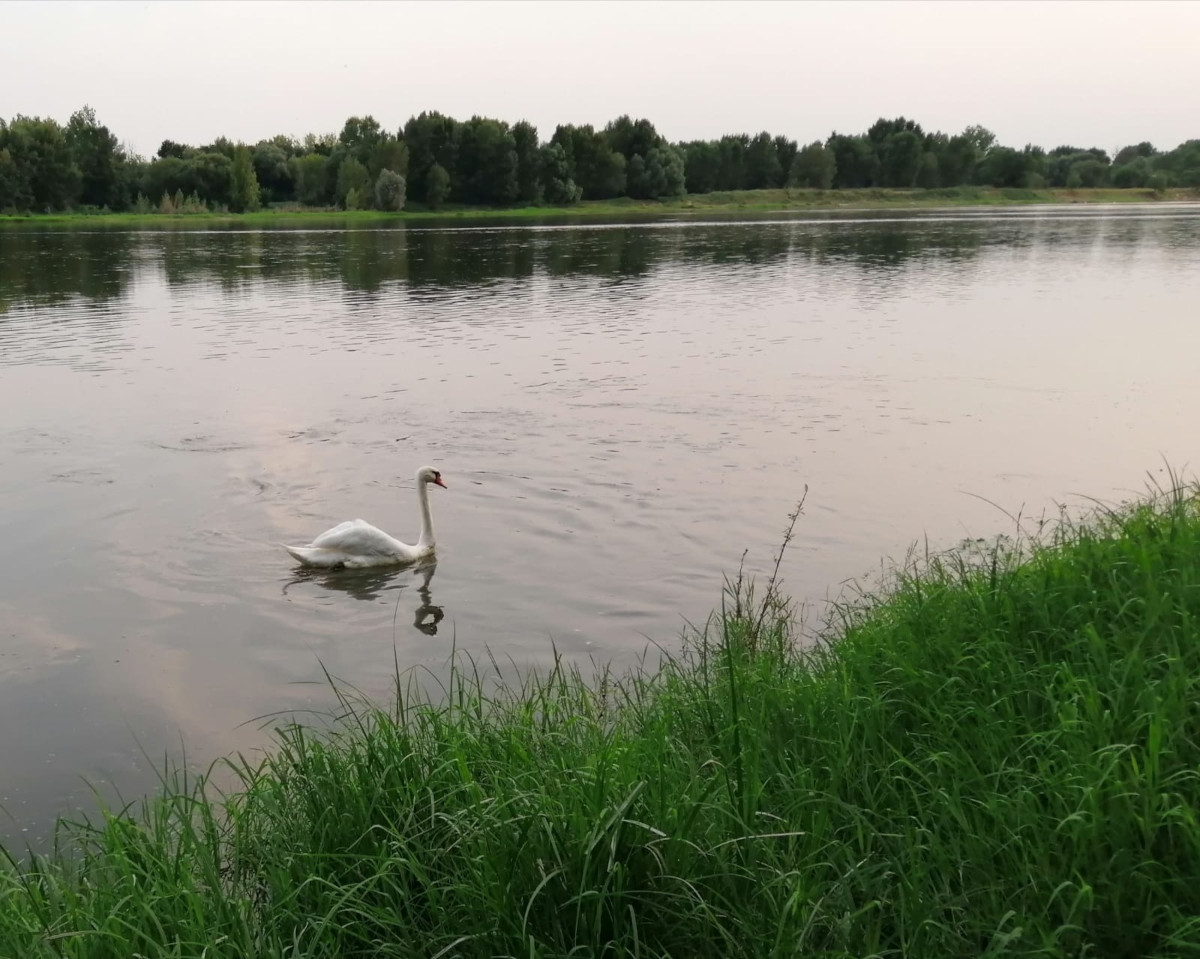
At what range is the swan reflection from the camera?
9031 mm

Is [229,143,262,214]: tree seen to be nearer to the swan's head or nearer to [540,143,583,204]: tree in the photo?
[540,143,583,204]: tree

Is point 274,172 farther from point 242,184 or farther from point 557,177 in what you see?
point 557,177

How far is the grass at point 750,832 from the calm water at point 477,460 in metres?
2.32

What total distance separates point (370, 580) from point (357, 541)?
0.36 m

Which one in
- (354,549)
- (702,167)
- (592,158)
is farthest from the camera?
(702,167)

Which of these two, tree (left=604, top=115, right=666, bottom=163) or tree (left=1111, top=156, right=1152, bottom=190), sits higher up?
tree (left=604, top=115, right=666, bottom=163)

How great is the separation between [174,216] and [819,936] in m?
94.9

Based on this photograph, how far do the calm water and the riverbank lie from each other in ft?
209

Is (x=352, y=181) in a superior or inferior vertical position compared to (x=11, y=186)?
superior

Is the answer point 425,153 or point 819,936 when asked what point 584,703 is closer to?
point 819,936

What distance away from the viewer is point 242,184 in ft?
316

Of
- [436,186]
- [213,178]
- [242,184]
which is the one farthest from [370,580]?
[436,186]

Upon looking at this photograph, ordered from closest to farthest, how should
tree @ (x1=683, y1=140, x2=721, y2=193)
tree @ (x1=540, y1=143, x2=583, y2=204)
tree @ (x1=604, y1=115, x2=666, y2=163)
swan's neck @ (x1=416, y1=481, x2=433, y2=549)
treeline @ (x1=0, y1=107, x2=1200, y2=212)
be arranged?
swan's neck @ (x1=416, y1=481, x2=433, y2=549), treeline @ (x1=0, y1=107, x2=1200, y2=212), tree @ (x1=540, y1=143, x2=583, y2=204), tree @ (x1=604, y1=115, x2=666, y2=163), tree @ (x1=683, y1=140, x2=721, y2=193)

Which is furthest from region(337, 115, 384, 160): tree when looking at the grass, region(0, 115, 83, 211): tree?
the grass
